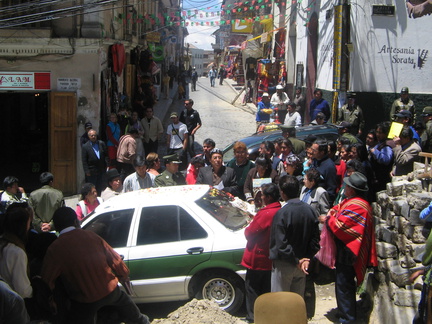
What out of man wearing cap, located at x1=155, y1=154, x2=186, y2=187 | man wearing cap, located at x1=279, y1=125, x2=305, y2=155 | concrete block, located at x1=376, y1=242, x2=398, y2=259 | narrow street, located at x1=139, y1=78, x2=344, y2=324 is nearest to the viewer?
concrete block, located at x1=376, y1=242, x2=398, y2=259

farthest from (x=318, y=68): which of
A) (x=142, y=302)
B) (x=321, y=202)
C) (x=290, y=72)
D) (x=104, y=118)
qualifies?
(x=142, y=302)

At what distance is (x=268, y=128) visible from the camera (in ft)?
44.1

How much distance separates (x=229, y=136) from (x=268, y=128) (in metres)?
6.38

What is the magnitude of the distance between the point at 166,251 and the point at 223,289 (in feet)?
2.71

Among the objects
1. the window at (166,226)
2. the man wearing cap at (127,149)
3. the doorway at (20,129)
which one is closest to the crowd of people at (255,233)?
the window at (166,226)

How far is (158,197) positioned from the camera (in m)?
6.96

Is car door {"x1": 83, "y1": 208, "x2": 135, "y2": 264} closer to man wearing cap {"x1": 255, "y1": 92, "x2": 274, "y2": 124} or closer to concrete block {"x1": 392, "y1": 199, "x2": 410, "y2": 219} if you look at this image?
concrete block {"x1": 392, "y1": 199, "x2": 410, "y2": 219}

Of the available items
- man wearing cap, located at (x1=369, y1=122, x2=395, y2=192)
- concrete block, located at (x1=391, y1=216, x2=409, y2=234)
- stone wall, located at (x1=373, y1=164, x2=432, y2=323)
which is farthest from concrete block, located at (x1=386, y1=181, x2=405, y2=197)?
man wearing cap, located at (x1=369, y1=122, x2=395, y2=192)

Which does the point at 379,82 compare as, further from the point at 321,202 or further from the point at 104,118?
the point at 321,202

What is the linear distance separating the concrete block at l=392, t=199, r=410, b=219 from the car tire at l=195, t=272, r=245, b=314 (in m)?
2.01

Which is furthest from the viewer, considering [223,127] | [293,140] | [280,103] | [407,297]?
[223,127]

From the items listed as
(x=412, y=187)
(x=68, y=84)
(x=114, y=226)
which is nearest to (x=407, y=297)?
(x=412, y=187)

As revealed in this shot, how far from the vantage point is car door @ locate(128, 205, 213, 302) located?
6.57 metres

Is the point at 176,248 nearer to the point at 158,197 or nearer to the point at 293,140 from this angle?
the point at 158,197
